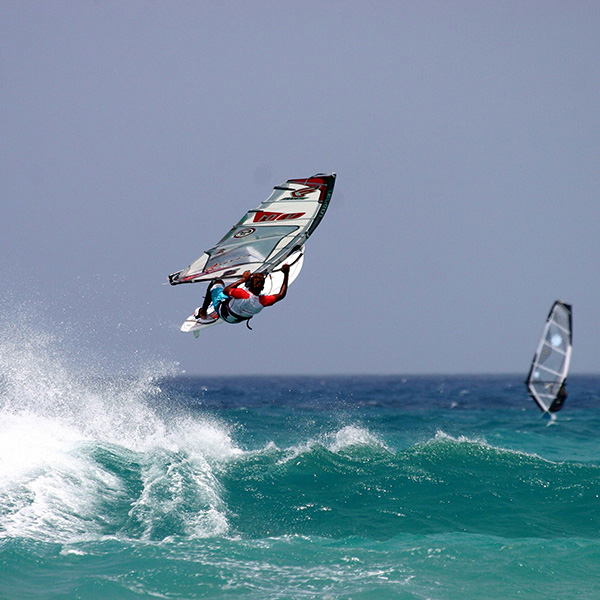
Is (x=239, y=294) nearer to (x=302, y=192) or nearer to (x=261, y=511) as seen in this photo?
(x=302, y=192)

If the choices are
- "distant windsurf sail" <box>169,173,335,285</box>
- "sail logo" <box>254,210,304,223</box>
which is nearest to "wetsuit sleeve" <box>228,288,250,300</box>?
"distant windsurf sail" <box>169,173,335,285</box>

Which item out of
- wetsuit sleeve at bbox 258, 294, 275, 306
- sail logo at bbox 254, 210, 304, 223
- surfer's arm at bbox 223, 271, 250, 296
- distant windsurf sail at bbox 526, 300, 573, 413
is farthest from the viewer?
sail logo at bbox 254, 210, 304, 223

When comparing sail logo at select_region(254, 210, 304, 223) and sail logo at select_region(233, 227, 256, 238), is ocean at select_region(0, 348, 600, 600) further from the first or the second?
sail logo at select_region(254, 210, 304, 223)

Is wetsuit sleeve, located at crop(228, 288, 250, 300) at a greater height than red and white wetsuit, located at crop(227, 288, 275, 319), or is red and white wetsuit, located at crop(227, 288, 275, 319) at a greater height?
wetsuit sleeve, located at crop(228, 288, 250, 300)

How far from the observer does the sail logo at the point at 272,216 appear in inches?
403

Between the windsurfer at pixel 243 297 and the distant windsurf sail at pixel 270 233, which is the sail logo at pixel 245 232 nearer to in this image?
the distant windsurf sail at pixel 270 233

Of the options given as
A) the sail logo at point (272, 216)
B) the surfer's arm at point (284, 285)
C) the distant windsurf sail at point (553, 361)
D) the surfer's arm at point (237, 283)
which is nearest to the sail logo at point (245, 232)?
the sail logo at point (272, 216)

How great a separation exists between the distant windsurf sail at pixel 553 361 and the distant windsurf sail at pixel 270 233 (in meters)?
5.39

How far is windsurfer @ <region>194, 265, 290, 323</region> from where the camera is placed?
8.75m

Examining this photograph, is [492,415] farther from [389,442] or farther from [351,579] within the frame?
[351,579]

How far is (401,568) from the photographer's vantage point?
27.1ft

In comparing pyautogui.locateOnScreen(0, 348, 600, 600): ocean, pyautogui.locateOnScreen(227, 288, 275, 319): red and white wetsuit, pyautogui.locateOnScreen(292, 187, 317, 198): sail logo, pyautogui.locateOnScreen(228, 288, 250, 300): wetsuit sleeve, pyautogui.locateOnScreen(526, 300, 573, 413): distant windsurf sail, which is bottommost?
pyautogui.locateOnScreen(0, 348, 600, 600): ocean

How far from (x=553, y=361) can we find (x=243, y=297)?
502 centimetres

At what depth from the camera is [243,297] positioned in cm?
880
